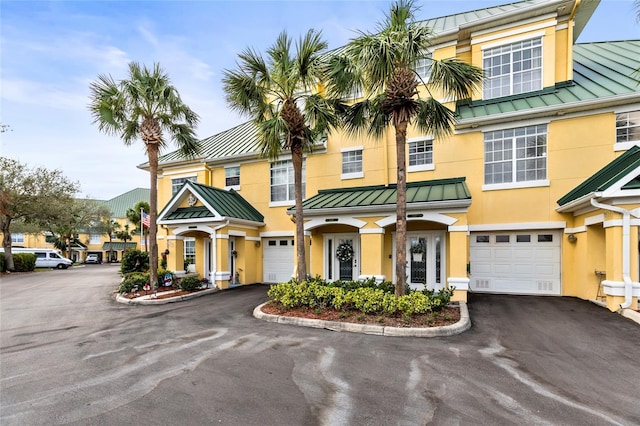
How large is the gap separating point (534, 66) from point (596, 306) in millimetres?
9450

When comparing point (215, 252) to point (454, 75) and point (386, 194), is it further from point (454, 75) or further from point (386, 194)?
point (454, 75)

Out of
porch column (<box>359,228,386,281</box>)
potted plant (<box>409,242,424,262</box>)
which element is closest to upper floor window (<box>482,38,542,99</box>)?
potted plant (<box>409,242,424,262</box>)

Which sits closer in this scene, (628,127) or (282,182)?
(628,127)

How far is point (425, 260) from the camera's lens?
13398 millimetres

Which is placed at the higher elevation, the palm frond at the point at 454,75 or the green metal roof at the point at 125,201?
the palm frond at the point at 454,75

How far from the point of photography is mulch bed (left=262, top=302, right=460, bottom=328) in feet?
27.8

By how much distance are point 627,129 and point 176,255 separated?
2024 cm

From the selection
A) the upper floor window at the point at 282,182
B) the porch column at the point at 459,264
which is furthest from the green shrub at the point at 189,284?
the porch column at the point at 459,264

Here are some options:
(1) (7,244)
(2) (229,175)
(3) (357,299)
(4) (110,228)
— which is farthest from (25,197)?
(3) (357,299)

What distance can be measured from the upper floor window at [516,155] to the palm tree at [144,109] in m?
13.4

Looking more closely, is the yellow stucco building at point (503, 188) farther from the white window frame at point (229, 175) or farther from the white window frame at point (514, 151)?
the white window frame at point (229, 175)

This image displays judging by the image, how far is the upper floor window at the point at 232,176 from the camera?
18484 mm

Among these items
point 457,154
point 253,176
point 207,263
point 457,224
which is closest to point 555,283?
point 457,224

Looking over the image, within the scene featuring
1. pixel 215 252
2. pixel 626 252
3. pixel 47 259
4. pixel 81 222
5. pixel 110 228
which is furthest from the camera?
pixel 110 228
